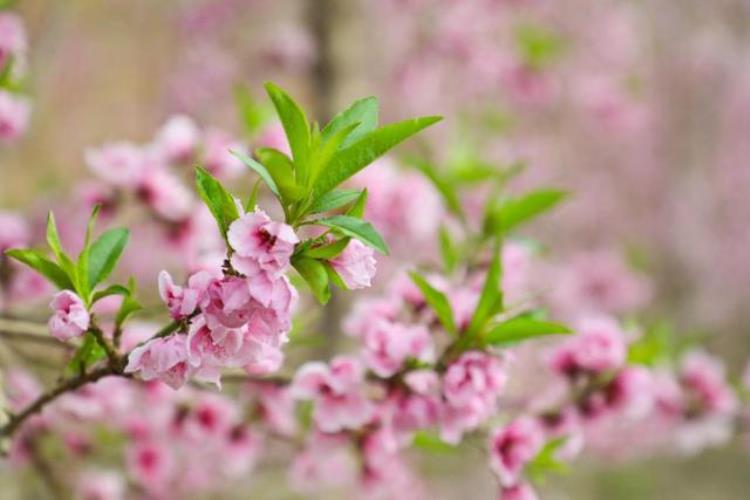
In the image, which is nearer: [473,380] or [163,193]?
[473,380]

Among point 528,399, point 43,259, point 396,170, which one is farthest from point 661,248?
point 43,259

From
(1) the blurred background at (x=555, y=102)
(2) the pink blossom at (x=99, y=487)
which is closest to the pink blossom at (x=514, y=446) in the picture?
(2) the pink blossom at (x=99, y=487)

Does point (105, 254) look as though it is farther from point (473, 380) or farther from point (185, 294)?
point (473, 380)

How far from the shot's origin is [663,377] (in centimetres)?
157

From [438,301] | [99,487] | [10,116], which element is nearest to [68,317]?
[438,301]

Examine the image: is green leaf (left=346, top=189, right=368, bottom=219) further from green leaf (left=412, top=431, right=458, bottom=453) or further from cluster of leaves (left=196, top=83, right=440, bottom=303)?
green leaf (left=412, top=431, right=458, bottom=453)

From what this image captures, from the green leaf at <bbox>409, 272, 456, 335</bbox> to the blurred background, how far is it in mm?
1544

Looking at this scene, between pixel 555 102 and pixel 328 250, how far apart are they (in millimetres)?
3282

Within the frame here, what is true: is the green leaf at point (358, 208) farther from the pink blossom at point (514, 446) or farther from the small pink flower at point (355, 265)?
the pink blossom at point (514, 446)

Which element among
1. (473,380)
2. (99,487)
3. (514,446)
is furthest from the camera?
(99,487)

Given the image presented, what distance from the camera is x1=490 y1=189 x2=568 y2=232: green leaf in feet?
4.18

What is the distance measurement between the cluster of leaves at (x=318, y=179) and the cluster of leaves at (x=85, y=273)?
17 centimetres

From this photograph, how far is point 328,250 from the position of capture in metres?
0.75

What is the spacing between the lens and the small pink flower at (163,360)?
75 cm
